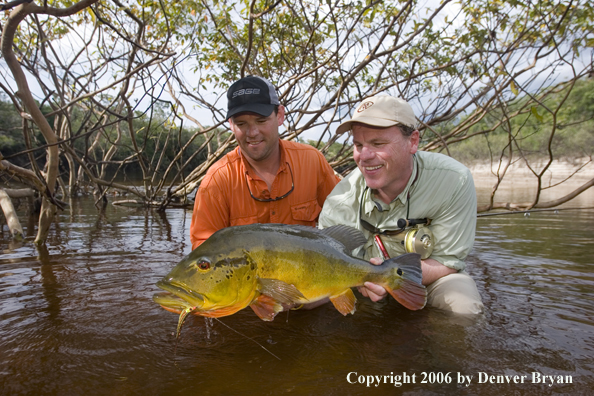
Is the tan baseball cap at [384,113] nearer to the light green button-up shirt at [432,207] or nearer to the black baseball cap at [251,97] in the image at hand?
the light green button-up shirt at [432,207]

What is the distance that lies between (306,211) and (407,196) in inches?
47.1

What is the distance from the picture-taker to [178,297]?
2.32 m

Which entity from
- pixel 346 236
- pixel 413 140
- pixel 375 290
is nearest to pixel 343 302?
pixel 375 290

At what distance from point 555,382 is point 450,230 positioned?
1367 mm

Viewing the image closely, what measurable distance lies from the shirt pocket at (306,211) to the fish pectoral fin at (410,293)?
1.56 m

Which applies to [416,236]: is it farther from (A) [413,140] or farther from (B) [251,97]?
(B) [251,97]

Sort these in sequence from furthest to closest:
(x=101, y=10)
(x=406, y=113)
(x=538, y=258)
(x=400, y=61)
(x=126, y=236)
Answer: (x=400, y=61) → (x=101, y=10) → (x=126, y=236) → (x=538, y=258) → (x=406, y=113)

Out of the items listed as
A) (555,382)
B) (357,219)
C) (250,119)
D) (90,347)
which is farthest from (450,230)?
(90,347)

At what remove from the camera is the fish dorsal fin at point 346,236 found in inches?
123

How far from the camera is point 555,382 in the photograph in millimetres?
2547

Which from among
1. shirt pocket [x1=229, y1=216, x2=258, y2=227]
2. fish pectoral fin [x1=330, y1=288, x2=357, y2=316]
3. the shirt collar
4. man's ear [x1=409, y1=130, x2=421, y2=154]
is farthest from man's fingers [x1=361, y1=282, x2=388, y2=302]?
shirt pocket [x1=229, y1=216, x2=258, y2=227]

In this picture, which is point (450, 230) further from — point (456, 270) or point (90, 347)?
point (90, 347)

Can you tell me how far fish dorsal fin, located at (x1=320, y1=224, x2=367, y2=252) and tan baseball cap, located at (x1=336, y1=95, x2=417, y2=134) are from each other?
0.89 m

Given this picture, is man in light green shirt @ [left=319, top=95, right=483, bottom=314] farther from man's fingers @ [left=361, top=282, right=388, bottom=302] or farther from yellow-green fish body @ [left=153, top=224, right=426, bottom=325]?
yellow-green fish body @ [left=153, top=224, right=426, bottom=325]
